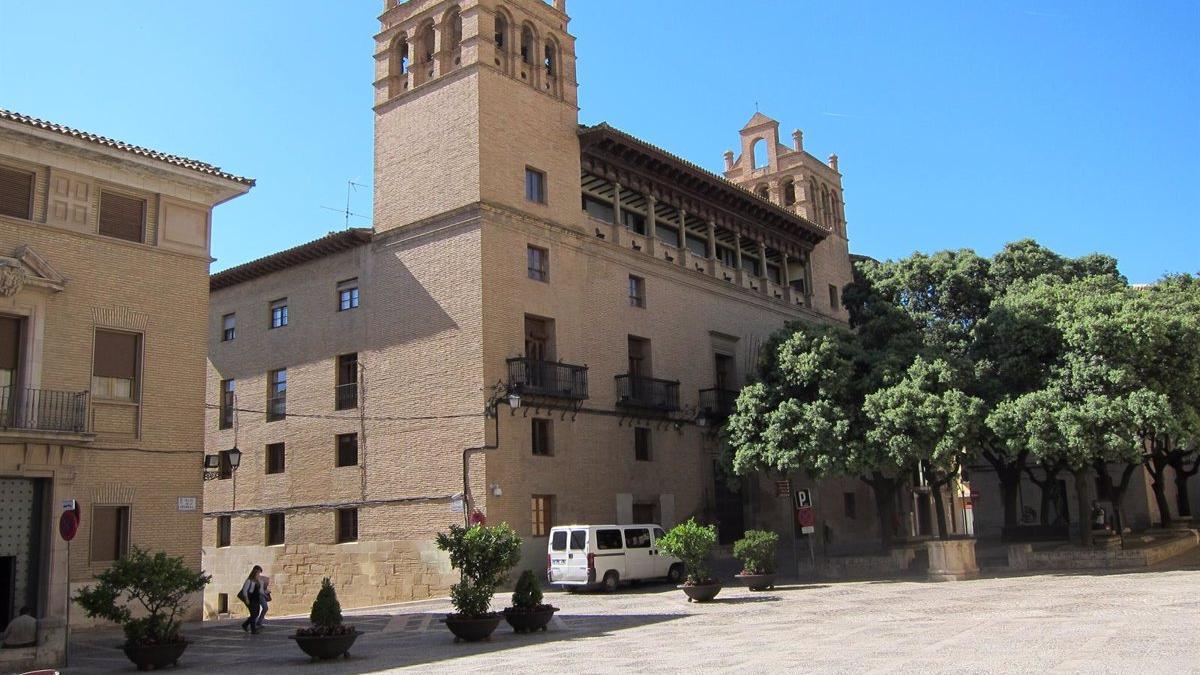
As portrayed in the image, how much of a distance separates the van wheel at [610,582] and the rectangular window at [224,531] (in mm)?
13903

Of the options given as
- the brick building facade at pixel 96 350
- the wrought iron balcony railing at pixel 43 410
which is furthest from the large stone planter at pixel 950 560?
the wrought iron balcony railing at pixel 43 410

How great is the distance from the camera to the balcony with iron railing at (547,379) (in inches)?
1033

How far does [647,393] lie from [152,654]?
18.7m

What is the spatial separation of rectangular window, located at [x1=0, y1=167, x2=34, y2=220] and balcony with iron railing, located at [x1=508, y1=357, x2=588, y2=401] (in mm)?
11647

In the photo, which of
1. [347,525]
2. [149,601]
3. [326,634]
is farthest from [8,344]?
[347,525]

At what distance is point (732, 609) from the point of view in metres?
18.7

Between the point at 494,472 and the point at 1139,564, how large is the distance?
1687cm

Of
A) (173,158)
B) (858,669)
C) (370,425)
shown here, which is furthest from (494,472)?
(858,669)

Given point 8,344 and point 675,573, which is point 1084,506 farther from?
point 8,344

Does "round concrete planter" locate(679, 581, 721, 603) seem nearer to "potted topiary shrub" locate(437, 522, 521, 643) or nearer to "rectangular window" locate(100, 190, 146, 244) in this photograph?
"potted topiary shrub" locate(437, 522, 521, 643)

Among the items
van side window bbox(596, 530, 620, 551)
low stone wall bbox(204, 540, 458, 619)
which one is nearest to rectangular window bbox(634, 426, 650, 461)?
van side window bbox(596, 530, 620, 551)

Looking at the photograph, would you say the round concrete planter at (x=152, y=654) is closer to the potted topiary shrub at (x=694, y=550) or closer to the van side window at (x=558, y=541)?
the potted topiary shrub at (x=694, y=550)

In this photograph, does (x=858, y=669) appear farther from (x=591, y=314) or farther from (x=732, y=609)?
(x=591, y=314)

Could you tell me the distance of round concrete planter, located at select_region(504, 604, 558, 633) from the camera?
16047mm
